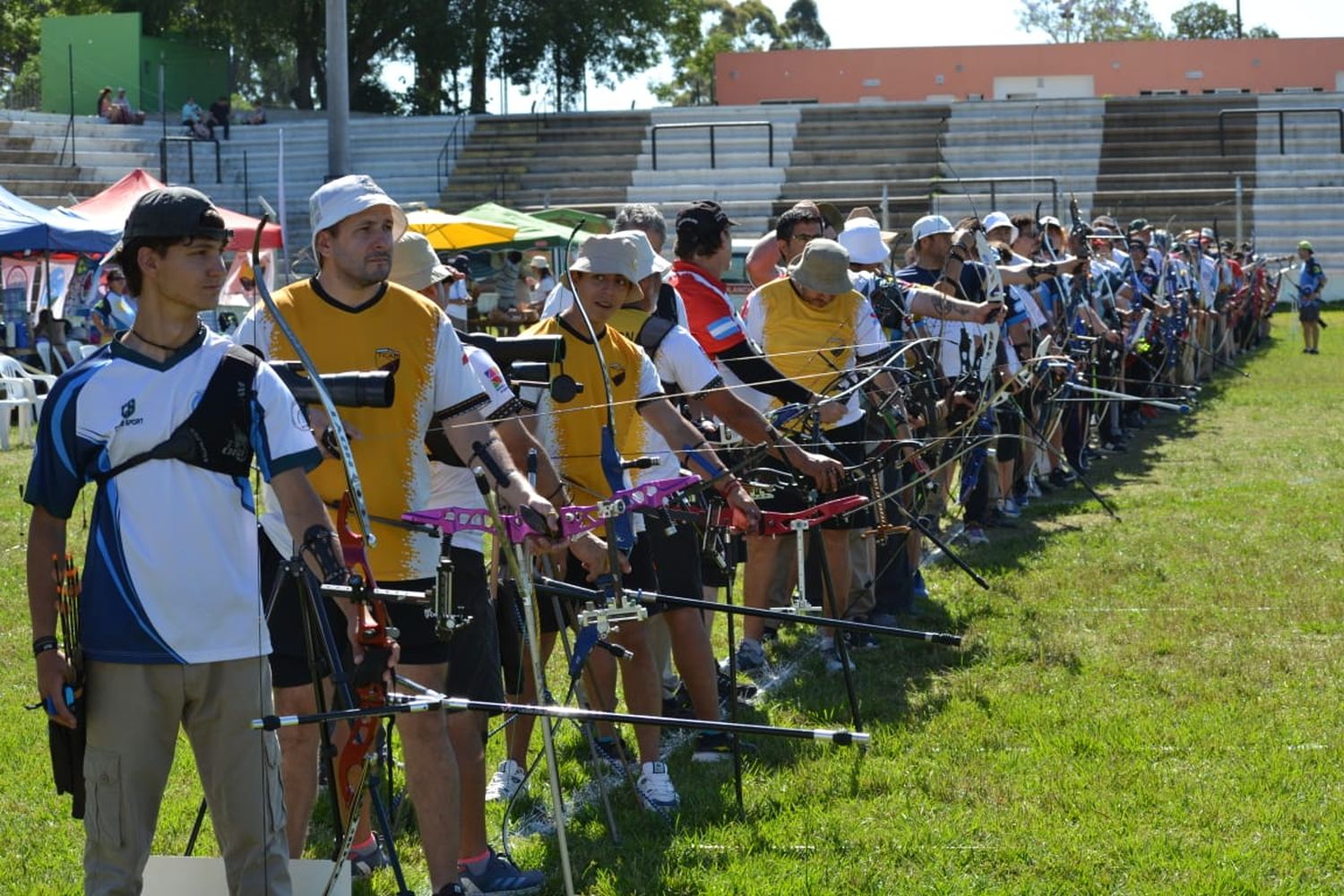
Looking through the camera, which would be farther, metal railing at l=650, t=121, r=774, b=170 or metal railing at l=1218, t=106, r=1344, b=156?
metal railing at l=650, t=121, r=774, b=170

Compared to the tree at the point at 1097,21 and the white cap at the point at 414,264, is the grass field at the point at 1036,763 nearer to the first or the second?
the white cap at the point at 414,264

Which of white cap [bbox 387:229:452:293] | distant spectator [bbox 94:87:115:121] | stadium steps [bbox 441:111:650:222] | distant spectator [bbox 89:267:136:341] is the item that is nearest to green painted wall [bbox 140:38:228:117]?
distant spectator [bbox 94:87:115:121]

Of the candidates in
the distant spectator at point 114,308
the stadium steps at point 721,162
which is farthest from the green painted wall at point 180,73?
the distant spectator at point 114,308

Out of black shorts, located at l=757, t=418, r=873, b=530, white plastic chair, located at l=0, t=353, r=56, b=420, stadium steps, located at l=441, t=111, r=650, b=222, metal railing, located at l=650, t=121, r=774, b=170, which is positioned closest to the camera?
black shorts, located at l=757, t=418, r=873, b=530

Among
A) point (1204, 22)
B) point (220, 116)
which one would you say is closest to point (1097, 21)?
point (1204, 22)

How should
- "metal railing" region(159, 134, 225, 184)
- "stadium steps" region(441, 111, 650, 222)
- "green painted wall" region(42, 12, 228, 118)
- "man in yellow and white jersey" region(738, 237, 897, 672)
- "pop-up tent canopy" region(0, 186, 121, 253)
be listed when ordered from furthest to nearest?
1. "green painted wall" region(42, 12, 228, 118)
2. "stadium steps" region(441, 111, 650, 222)
3. "metal railing" region(159, 134, 225, 184)
4. "pop-up tent canopy" region(0, 186, 121, 253)
5. "man in yellow and white jersey" region(738, 237, 897, 672)

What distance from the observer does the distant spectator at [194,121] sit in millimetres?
37688

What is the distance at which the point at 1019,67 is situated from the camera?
2405 inches

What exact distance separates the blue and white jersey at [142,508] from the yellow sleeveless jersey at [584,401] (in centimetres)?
172

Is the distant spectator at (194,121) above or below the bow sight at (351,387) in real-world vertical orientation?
above

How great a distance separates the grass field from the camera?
4.79 m

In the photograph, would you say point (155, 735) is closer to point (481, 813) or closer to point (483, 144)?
point (481, 813)

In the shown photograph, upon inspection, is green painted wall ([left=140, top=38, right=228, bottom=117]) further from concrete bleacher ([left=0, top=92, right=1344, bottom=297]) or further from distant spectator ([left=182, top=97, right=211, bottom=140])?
concrete bleacher ([left=0, top=92, right=1344, bottom=297])

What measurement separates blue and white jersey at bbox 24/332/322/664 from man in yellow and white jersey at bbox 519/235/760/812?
162cm
